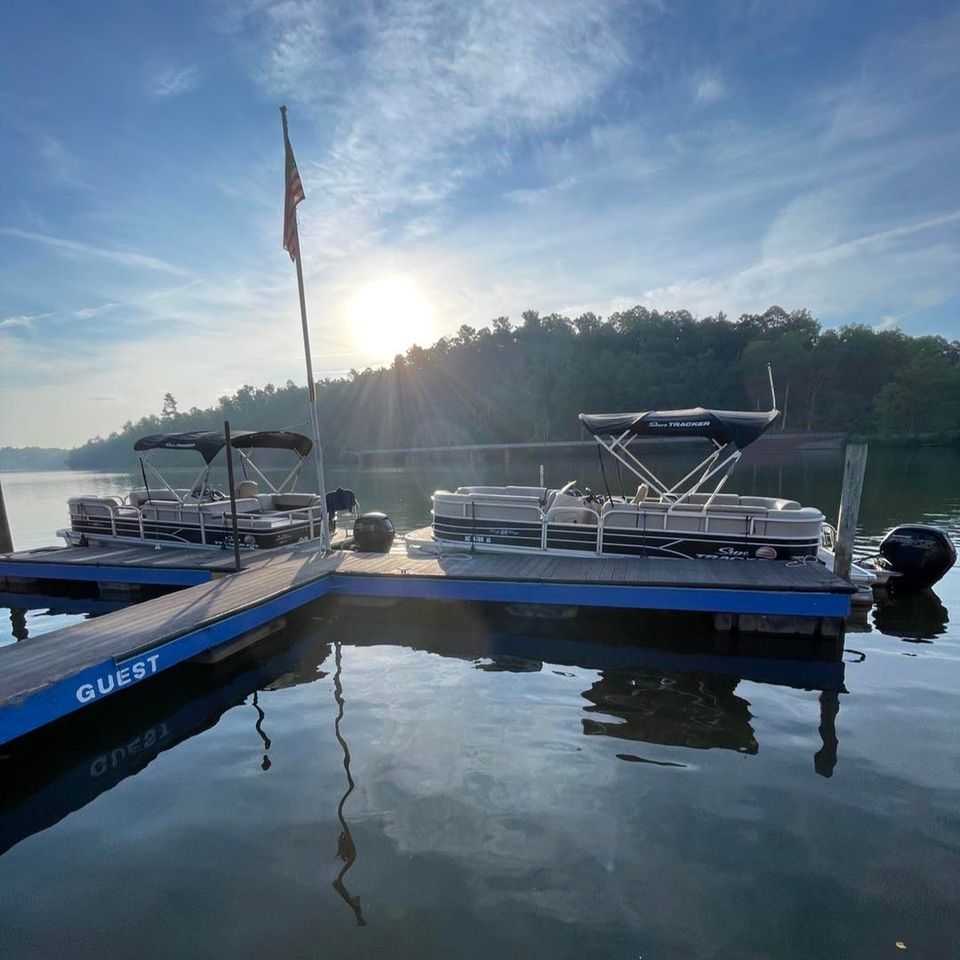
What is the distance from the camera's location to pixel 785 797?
16.8ft

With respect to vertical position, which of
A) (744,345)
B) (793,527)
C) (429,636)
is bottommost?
(429,636)

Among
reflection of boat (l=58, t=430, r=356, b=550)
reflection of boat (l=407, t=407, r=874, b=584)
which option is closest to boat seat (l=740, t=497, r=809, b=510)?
reflection of boat (l=407, t=407, r=874, b=584)

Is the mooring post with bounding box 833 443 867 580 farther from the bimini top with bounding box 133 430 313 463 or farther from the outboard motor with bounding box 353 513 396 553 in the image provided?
the bimini top with bounding box 133 430 313 463

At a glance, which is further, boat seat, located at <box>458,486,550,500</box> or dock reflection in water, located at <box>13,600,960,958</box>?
boat seat, located at <box>458,486,550,500</box>

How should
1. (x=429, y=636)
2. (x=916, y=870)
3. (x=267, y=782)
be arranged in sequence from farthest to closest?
(x=429, y=636) → (x=267, y=782) → (x=916, y=870)

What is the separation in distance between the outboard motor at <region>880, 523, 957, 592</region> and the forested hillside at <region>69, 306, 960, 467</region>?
200ft

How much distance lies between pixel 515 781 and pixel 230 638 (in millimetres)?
5076

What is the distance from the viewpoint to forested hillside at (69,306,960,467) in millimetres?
78562

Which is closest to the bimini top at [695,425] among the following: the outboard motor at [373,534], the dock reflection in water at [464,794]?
the dock reflection in water at [464,794]

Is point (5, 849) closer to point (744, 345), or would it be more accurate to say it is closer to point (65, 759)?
point (65, 759)

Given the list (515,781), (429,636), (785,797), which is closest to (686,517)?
(429,636)

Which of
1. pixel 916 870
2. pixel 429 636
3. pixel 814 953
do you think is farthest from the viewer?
pixel 429 636

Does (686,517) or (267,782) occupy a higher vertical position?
(686,517)

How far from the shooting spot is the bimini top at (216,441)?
12766 millimetres
